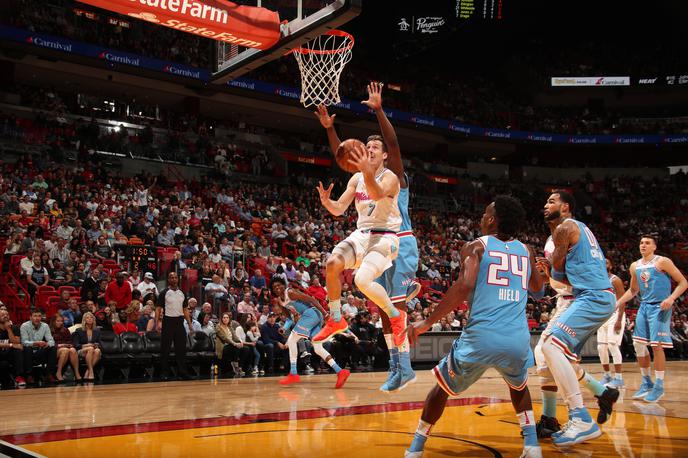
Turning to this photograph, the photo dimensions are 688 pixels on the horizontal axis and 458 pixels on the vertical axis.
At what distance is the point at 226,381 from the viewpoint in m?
10.4

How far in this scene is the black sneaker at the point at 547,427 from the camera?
5289 mm

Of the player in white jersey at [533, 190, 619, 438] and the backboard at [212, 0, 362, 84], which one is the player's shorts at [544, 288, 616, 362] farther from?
the backboard at [212, 0, 362, 84]

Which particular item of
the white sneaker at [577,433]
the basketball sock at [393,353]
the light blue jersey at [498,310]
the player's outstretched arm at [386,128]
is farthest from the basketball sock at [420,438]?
the player's outstretched arm at [386,128]

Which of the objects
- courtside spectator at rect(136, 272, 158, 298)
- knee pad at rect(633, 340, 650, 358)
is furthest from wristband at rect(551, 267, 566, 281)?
courtside spectator at rect(136, 272, 158, 298)

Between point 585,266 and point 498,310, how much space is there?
1.66 meters

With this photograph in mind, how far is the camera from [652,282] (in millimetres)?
8352

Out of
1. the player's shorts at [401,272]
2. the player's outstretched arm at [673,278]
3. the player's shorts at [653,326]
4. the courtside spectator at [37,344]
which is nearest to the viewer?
the player's shorts at [401,272]

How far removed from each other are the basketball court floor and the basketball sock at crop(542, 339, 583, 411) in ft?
1.09

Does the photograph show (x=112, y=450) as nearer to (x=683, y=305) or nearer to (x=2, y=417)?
(x=2, y=417)

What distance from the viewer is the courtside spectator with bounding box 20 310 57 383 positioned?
10.2 meters

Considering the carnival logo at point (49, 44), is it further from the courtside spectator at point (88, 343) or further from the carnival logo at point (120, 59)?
the courtside spectator at point (88, 343)

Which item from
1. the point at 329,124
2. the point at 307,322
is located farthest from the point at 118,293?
the point at 329,124

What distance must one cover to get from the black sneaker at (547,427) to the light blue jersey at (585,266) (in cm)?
105

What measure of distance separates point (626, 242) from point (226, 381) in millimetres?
25564
